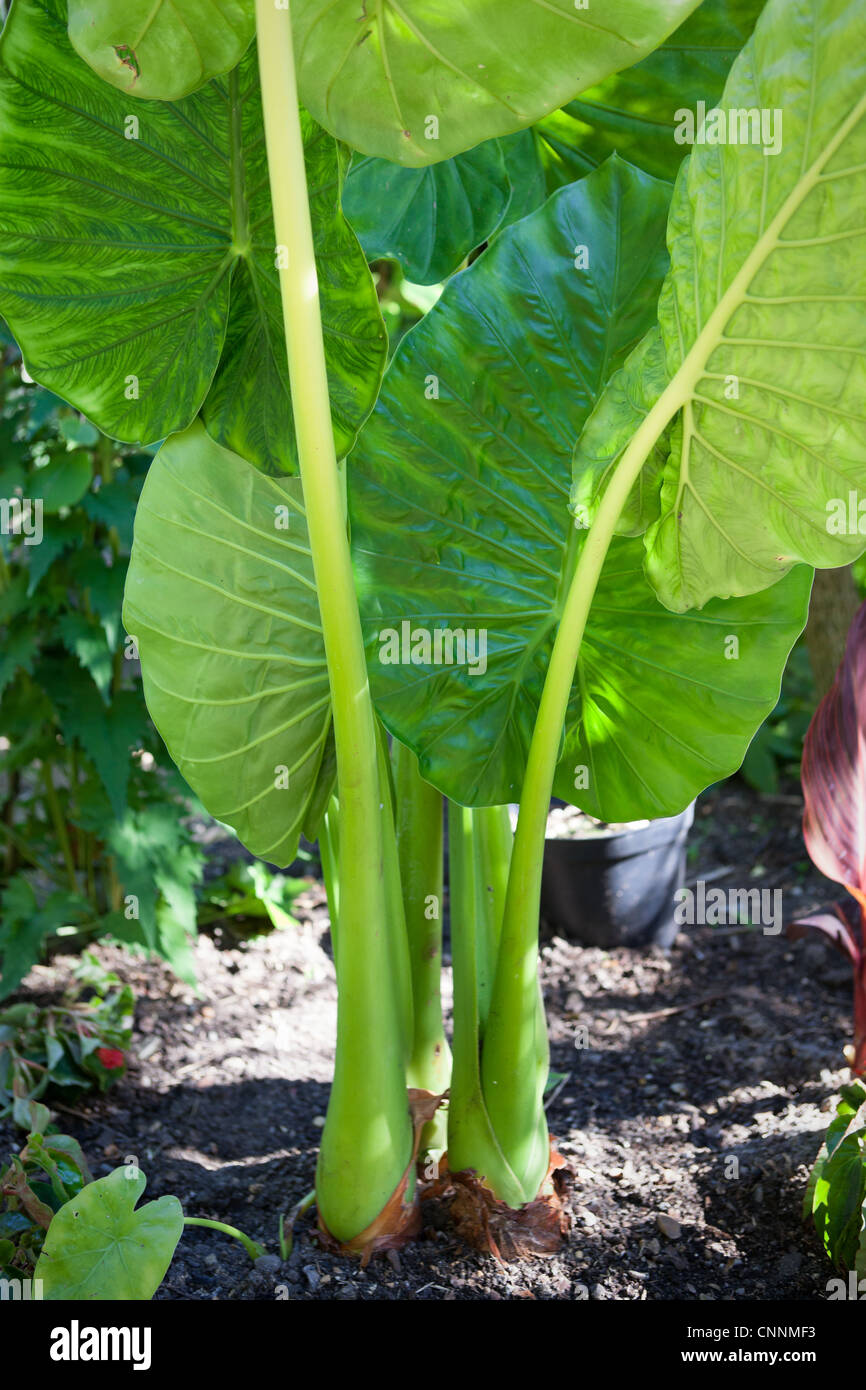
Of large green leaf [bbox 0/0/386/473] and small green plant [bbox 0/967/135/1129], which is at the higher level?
large green leaf [bbox 0/0/386/473]

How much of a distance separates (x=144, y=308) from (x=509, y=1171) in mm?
1053

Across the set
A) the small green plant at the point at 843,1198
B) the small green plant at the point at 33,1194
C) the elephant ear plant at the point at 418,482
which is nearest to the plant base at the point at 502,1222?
the elephant ear plant at the point at 418,482

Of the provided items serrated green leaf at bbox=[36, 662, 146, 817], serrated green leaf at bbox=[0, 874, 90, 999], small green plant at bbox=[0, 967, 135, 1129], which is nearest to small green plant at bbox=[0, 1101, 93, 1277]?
small green plant at bbox=[0, 967, 135, 1129]

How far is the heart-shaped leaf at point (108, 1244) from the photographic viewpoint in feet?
3.46

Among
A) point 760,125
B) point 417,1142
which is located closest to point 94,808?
point 417,1142

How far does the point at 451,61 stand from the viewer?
0.92 meters

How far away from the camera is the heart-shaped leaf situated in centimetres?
105

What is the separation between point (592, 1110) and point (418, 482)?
1.02 meters

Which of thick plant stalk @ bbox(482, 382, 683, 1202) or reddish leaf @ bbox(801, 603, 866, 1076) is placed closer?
thick plant stalk @ bbox(482, 382, 683, 1202)

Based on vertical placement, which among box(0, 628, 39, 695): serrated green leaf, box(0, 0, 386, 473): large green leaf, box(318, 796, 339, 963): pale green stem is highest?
box(0, 0, 386, 473): large green leaf

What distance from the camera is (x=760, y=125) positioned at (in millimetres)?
882

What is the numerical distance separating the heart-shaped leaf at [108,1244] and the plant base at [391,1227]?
29 centimetres

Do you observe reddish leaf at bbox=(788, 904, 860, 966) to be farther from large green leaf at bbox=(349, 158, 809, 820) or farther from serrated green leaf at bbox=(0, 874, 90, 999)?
serrated green leaf at bbox=(0, 874, 90, 999)
